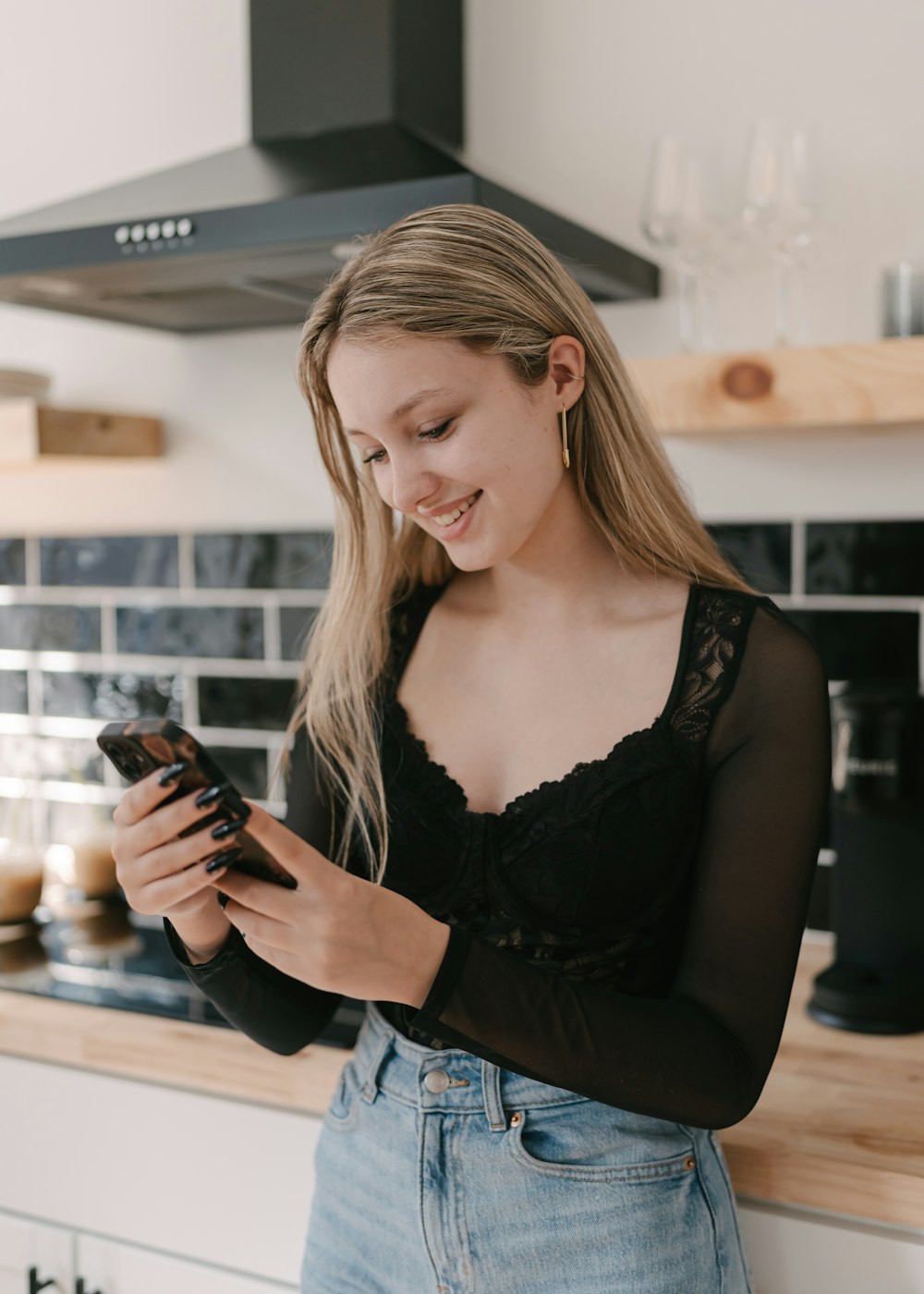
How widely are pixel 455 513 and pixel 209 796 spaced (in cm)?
34

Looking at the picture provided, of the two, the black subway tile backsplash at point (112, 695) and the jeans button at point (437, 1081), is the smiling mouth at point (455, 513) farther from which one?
the black subway tile backsplash at point (112, 695)

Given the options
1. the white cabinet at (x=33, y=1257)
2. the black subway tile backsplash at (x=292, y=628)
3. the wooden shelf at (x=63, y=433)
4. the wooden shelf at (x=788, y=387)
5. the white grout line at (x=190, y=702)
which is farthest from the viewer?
the white grout line at (x=190, y=702)

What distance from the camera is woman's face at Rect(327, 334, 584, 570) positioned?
103 centimetres

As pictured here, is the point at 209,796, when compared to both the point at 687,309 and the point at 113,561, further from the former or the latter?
the point at 113,561

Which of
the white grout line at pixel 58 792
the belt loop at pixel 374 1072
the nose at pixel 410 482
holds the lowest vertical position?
the belt loop at pixel 374 1072

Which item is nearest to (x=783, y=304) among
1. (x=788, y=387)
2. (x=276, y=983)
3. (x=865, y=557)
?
(x=788, y=387)

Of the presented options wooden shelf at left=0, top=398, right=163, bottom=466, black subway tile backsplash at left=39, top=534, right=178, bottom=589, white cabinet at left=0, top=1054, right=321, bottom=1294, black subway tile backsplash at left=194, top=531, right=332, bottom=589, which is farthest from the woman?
black subway tile backsplash at left=39, top=534, right=178, bottom=589

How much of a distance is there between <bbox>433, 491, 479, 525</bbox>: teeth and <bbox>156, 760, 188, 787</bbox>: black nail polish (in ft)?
1.07

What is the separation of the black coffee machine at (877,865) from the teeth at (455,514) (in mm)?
659

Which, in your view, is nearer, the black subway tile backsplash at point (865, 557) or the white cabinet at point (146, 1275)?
the white cabinet at point (146, 1275)

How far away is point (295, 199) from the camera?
4.69ft

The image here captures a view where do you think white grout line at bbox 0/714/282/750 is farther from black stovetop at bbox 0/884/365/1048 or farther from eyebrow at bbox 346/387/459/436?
eyebrow at bbox 346/387/459/436

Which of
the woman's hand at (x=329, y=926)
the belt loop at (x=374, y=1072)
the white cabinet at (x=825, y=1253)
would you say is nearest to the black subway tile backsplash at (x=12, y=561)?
the belt loop at (x=374, y=1072)

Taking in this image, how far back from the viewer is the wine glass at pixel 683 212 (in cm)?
164
